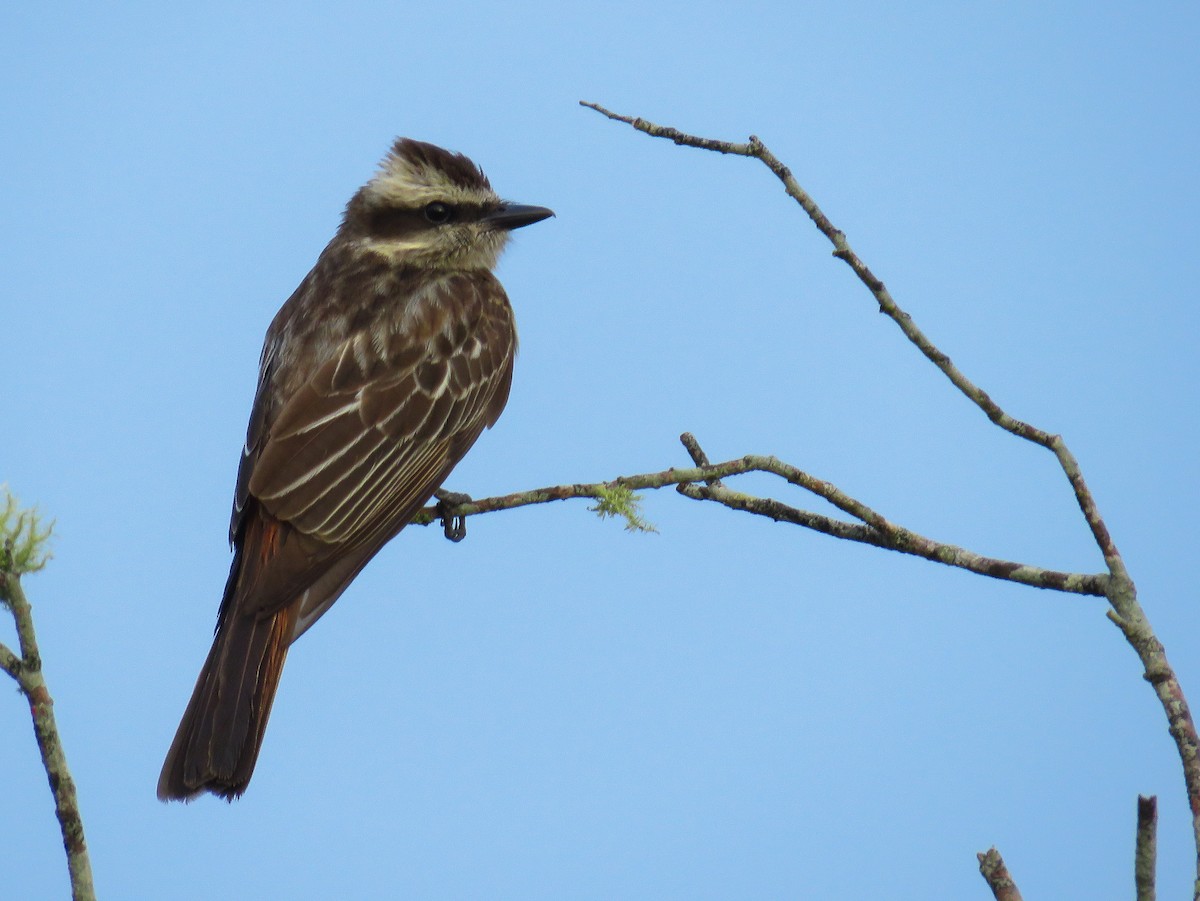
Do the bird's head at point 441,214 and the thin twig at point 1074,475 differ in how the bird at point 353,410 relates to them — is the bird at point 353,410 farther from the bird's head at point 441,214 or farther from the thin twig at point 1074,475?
the thin twig at point 1074,475

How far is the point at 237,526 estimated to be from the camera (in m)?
6.77

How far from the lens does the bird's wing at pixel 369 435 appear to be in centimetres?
651

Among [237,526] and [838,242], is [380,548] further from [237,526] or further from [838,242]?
[838,242]

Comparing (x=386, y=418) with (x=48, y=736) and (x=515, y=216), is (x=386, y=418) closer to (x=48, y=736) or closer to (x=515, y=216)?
(x=515, y=216)

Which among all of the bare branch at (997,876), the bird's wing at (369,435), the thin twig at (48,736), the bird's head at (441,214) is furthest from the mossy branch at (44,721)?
the bird's head at (441,214)

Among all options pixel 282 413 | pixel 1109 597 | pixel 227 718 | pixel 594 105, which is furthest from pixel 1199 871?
pixel 282 413

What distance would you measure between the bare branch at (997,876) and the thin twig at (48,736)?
1.85 m

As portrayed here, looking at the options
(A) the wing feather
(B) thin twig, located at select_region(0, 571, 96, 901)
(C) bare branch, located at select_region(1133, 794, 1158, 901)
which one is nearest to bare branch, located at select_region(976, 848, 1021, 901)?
(C) bare branch, located at select_region(1133, 794, 1158, 901)

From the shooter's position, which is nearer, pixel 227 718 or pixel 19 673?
pixel 19 673

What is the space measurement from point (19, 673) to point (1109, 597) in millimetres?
2612

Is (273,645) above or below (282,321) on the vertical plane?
below

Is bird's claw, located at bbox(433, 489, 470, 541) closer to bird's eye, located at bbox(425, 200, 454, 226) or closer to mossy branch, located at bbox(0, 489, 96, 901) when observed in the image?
bird's eye, located at bbox(425, 200, 454, 226)

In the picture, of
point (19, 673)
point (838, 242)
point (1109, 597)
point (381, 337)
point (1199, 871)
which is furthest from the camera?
point (381, 337)

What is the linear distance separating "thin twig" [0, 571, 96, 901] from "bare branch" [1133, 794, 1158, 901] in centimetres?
213
